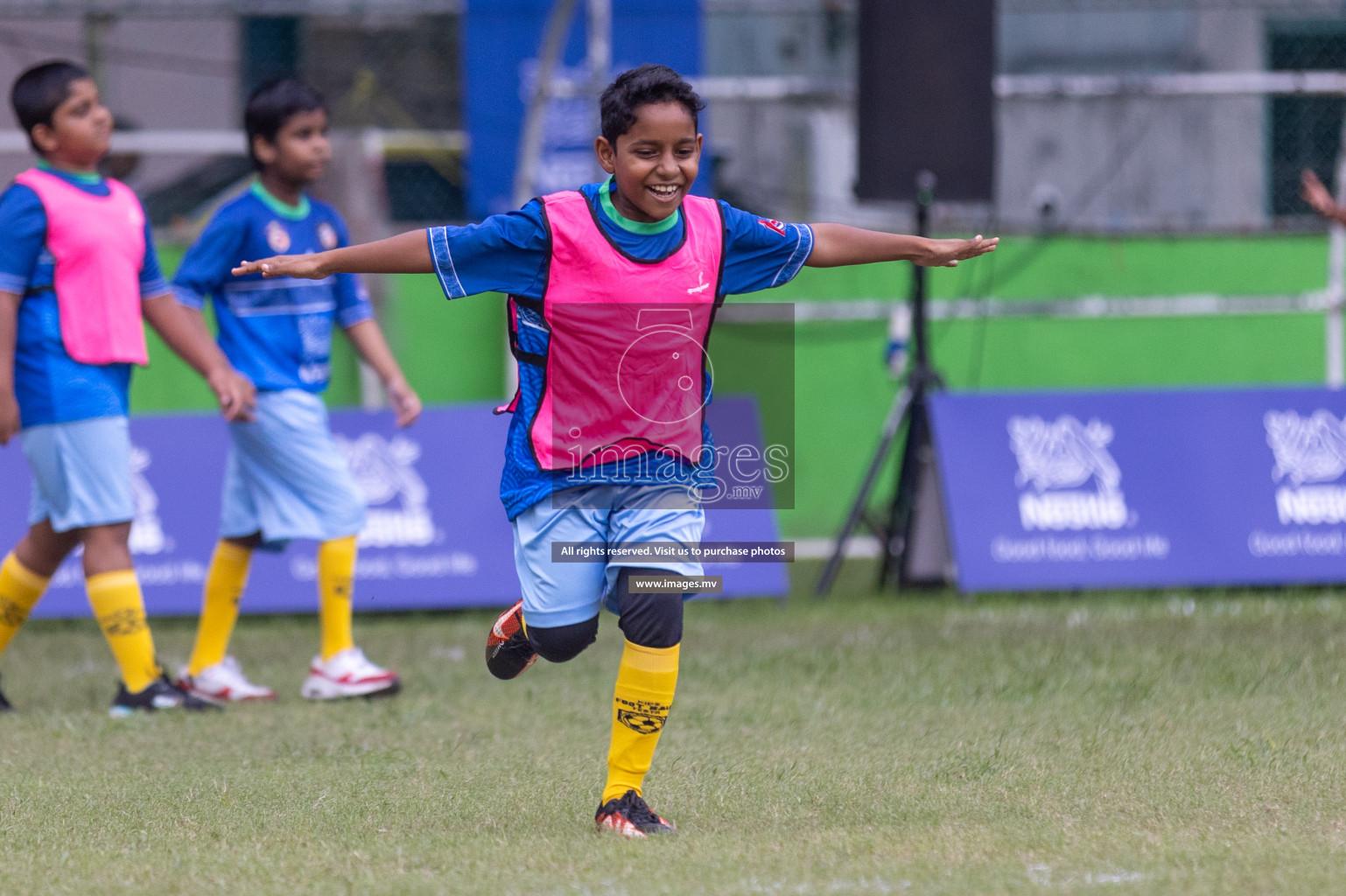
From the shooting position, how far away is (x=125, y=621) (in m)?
5.85

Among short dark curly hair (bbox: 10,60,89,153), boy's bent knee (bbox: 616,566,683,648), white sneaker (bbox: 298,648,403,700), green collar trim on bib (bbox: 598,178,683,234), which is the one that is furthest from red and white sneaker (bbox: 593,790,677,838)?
short dark curly hair (bbox: 10,60,89,153)

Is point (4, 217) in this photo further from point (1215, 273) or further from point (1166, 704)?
point (1215, 273)

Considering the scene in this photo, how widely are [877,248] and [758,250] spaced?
0.31 meters

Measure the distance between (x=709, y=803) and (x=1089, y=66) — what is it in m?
9.83

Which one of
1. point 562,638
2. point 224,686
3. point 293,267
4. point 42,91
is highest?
point 42,91

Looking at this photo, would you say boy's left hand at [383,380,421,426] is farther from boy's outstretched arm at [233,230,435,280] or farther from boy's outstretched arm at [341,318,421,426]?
boy's outstretched arm at [233,230,435,280]

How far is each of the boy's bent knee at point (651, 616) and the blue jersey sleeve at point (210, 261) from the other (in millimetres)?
2880

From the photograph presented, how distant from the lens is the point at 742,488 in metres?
5.40

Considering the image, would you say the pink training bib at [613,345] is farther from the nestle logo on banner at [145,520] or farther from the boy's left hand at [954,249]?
the nestle logo on banner at [145,520]

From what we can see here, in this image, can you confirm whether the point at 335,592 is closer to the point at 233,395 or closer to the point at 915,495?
the point at 233,395

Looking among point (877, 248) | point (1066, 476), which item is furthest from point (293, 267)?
→ point (1066, 476)

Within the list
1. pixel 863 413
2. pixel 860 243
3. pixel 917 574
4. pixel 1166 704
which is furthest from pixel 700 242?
pixel 863 413

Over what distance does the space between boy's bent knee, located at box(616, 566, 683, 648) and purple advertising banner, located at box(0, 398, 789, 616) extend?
4.24m

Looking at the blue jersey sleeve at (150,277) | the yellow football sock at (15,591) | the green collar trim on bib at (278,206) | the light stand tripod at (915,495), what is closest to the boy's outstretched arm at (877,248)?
the green collar trim on bib at (278,206)
